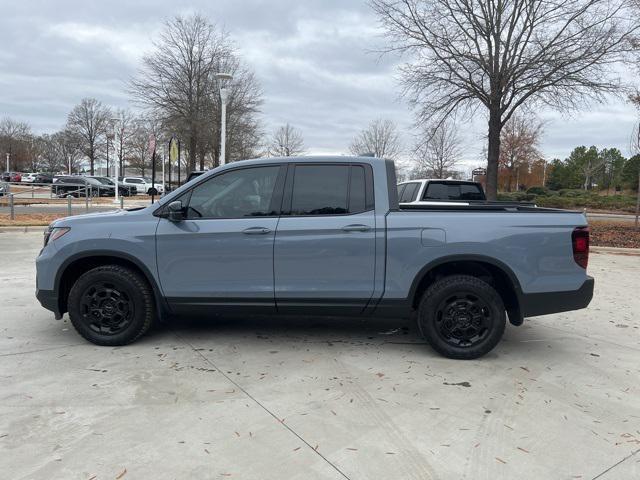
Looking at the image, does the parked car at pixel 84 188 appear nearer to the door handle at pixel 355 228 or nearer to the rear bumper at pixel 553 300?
the door handle at pixel 355 228

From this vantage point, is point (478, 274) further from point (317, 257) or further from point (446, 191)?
point (446, 191)

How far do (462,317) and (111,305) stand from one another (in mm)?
Result: 3298

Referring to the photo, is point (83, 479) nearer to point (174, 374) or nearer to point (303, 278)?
point (174, 374)

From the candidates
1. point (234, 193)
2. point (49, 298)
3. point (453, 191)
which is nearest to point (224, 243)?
point (234, 193)

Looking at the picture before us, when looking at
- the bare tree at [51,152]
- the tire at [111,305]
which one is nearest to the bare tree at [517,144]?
the tire at [111,305]

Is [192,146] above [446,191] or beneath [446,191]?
above

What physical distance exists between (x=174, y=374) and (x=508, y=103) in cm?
1457

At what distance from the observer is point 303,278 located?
4375mm

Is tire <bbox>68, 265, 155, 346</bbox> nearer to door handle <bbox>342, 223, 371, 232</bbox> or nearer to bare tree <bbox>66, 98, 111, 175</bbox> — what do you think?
door handle <bbox>342, 223, 371, 232</bbox>

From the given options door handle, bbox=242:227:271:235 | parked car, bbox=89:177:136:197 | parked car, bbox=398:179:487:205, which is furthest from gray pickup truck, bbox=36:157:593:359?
parked car, bbox=89:177:136:197

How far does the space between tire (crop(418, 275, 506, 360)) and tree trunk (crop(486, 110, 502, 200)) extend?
40.9ft

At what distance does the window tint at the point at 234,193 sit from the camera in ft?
14.8

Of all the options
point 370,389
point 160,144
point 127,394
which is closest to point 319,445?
point 370,389

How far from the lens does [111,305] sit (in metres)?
4.57
